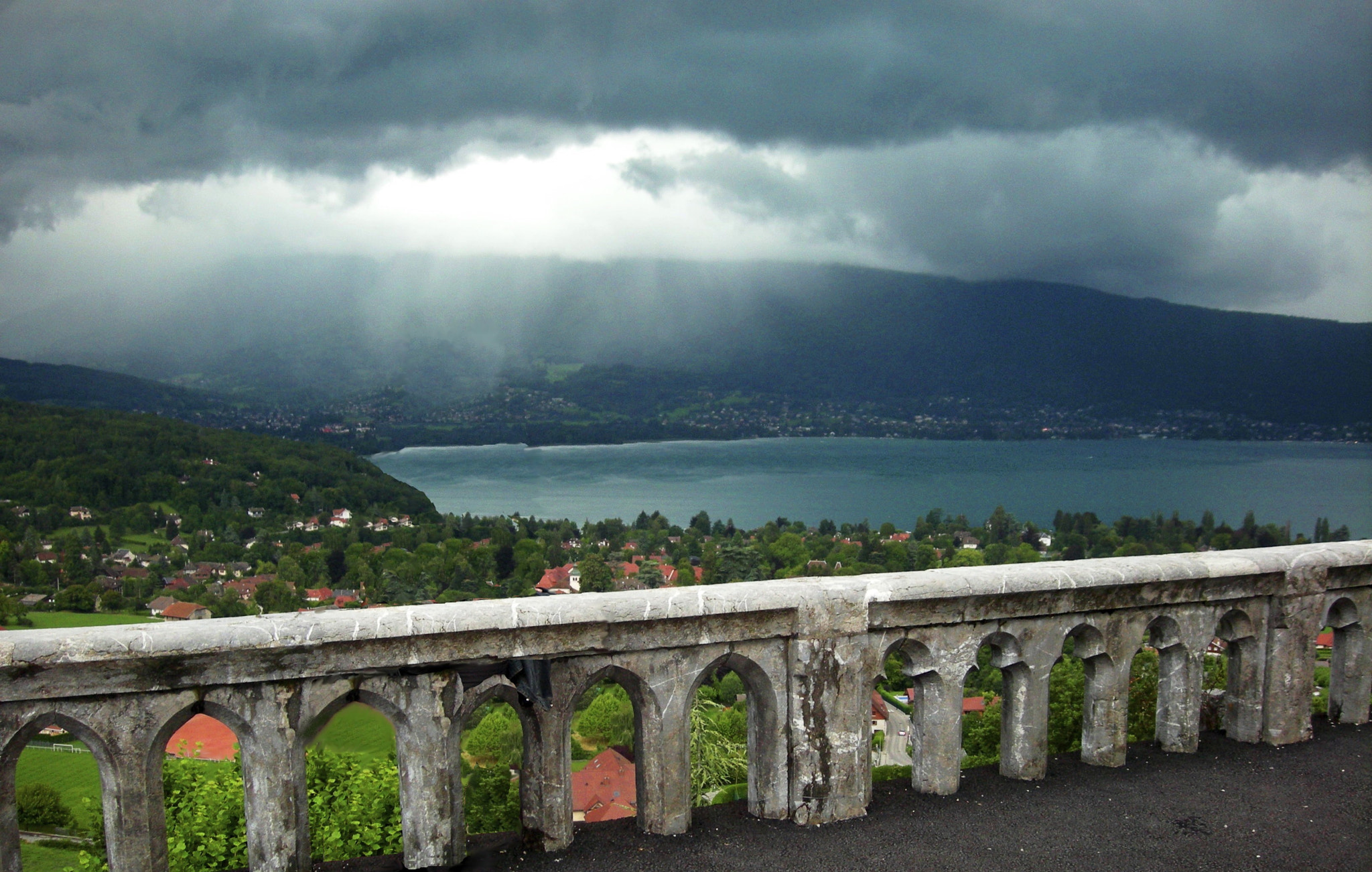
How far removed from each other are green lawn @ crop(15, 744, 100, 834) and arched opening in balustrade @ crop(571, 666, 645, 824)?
62.7ft

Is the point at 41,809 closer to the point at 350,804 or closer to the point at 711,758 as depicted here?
the point at 350,804

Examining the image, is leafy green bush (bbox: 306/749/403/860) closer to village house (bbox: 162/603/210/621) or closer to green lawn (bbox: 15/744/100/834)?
green lawn (bbox: 15/744/100/834)

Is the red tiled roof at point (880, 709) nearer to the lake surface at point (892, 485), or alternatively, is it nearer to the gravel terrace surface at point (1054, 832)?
the gravel terrace surface at point (1054, 832)

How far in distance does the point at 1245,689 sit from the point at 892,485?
→ 491 feet

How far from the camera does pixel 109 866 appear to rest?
4.20m

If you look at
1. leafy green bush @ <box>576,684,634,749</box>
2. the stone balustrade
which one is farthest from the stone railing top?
leafy green bush @ <box>576,684,634,749</box>

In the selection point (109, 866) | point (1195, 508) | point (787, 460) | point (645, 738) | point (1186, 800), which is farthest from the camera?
point (787, 460)

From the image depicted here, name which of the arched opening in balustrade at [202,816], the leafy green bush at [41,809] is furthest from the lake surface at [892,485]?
the arched opening in balustrade at [202,816]

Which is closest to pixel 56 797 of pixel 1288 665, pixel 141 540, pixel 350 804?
pixel 350 804

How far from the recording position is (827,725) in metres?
5.14

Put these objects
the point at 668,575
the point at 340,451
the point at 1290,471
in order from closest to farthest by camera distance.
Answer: the point at 668,575
the point at 340,451
the point at 1290,471

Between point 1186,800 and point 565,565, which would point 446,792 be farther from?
point 565,565

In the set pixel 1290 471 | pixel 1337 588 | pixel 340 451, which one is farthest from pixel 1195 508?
pixel 1337 588

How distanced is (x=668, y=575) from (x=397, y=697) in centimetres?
6500
